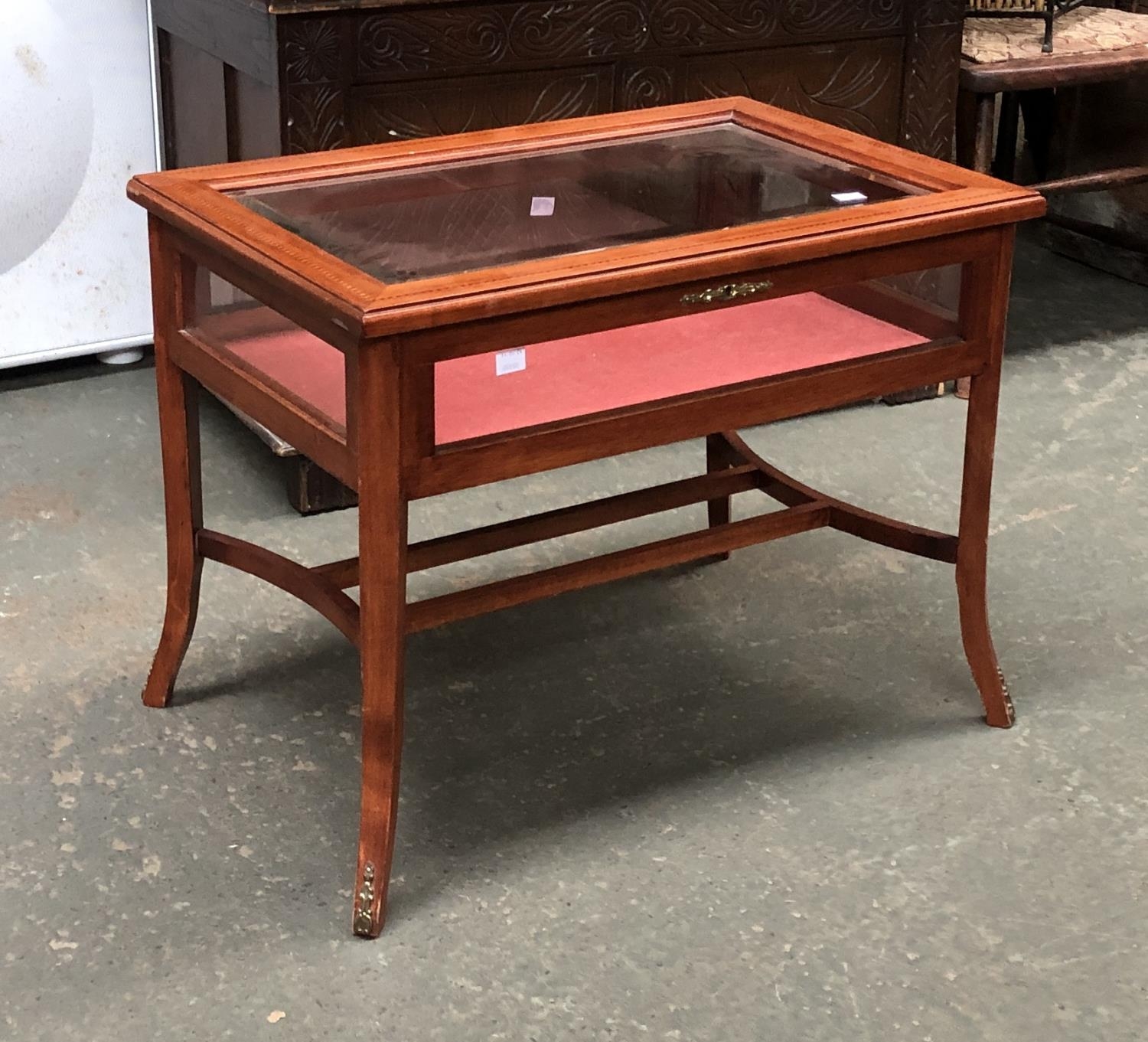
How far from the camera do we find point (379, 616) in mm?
1804

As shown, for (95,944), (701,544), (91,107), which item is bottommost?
(95,944)

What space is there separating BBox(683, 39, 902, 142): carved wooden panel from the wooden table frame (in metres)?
0.72

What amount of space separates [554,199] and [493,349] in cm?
37

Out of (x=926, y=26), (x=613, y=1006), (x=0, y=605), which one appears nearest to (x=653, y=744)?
(x=613, y=1006)

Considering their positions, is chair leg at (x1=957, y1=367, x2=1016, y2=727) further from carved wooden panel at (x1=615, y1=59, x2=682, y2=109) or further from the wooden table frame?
carved wooden panel at (x1=615, y1=59, x2=682, y2=109)

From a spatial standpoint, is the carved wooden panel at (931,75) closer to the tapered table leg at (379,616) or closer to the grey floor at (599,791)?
the grey floor at (599,791)

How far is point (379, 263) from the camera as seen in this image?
5.87ft

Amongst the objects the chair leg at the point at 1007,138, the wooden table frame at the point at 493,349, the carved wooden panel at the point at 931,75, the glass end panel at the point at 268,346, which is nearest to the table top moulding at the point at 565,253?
the wooden table frame at the point at 493,349

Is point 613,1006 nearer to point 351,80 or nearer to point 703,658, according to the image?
point 703,658

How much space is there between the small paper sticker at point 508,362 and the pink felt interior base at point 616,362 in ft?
0.05

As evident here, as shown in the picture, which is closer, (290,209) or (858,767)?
(290,209)

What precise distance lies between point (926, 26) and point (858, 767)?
1.65 metres

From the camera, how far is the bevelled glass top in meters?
→ 1.86

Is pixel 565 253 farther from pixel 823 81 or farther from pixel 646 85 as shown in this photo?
pixel 823 81
